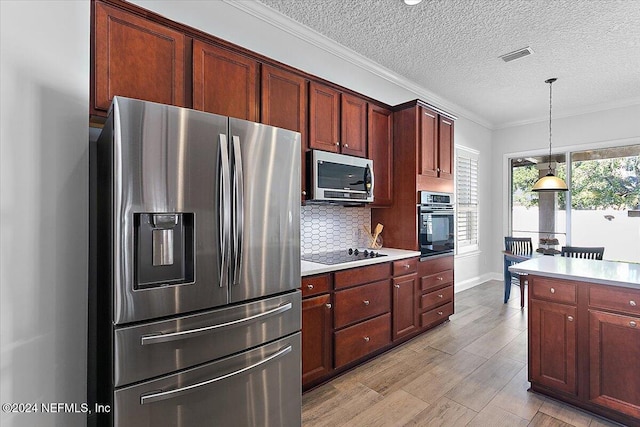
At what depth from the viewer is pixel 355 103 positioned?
10.1ft

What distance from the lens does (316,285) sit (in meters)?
2.31

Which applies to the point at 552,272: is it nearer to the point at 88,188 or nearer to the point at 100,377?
the point at 100,377

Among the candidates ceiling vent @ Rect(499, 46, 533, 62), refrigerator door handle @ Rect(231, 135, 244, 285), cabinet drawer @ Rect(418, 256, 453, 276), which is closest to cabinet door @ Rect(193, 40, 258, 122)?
refrigerator door handle @ Rect(231, 135, 244, 285)

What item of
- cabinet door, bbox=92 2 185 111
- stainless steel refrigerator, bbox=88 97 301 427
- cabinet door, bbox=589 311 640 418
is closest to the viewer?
stainless steel refrigerator, bbox=88 97 301 427

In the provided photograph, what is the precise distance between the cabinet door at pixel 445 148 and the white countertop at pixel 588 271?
4.86 feet

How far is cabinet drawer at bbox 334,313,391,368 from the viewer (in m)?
2.51

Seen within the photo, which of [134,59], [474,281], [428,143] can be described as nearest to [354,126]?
[428,143]

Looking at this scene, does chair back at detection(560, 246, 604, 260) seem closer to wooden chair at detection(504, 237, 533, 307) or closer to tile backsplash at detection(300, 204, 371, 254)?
wooden chair at detection(504, 237, 533, 307)

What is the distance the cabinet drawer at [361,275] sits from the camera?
2.49 metres

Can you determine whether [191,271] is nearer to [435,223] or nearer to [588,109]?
[435,223]

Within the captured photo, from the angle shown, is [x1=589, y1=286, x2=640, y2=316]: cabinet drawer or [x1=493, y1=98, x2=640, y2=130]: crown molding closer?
[x1=589, y1=286, x2=640, y2=316]: cabinet drawer

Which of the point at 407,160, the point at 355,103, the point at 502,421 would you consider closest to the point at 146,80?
the point at 355,103

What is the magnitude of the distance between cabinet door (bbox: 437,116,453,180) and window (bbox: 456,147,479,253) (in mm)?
1465

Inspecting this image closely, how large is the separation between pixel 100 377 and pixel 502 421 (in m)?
2.37
